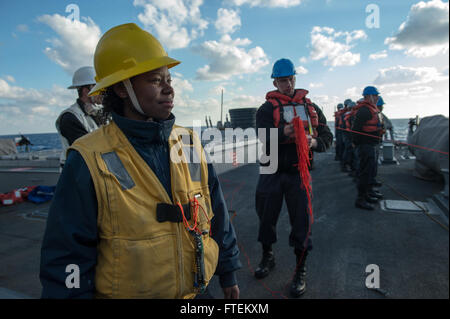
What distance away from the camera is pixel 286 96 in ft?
9.45

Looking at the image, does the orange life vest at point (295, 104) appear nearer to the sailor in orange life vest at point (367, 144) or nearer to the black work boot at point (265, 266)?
the black work boot at point (265, 266)

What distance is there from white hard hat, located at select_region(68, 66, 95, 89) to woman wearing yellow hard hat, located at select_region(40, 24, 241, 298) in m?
2.09

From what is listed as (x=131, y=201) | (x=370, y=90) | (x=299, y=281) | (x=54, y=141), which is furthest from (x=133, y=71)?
(x=54, y=141)

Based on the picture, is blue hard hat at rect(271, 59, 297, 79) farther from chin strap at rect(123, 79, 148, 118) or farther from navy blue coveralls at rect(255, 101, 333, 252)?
chin strap at rect(123, 79, 148, 118)

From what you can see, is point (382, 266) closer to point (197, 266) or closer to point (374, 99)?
point (197, 266)

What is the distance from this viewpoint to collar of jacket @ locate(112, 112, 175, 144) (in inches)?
46.3

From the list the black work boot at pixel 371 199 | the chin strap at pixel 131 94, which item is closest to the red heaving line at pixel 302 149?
the chin strap at pixel 131 94

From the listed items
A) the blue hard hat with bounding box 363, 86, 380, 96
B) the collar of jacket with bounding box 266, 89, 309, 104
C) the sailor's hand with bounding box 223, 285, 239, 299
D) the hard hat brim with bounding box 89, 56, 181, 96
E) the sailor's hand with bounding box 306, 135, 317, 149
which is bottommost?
the sailor's hand with bounding box 223, 285, 239, 299

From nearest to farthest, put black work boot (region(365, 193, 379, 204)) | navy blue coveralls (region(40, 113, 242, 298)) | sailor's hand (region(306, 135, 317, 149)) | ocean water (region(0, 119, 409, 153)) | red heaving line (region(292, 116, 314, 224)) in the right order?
1. navy blue coveralls (region(40, 113, 242, 298))
2. red heaving line (region(292, 116, 314, 224))
3. sailor's hand (region(306, 135, 317, 149))
4. black work boot (region(365, 193, 379, 204))
5. ocean water (region(0, 119, 409, 153))

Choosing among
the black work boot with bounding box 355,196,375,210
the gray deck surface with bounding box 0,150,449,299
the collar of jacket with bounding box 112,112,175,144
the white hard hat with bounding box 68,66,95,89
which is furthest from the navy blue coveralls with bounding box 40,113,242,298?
the black work boot with bounding box 355,196,375,210

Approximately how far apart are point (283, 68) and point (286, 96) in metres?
0.31

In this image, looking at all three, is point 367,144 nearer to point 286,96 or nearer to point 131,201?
point 286,96

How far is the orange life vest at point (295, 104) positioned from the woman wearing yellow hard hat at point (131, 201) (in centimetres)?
164
